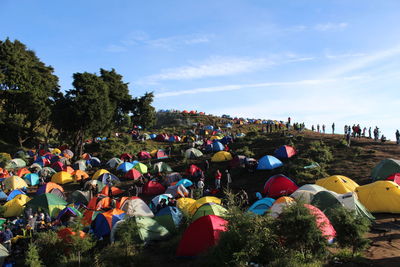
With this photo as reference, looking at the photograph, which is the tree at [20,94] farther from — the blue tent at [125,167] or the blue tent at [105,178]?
the blue tent at [105,178]

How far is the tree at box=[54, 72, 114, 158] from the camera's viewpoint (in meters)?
34.2

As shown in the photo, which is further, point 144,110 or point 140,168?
point 144,110

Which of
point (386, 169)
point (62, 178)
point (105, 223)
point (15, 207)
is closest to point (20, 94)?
point (62, 178)

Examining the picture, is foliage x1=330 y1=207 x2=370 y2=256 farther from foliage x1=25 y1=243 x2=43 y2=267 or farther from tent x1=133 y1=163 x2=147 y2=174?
tent x1=133 y1=163 x2=147 y2=174

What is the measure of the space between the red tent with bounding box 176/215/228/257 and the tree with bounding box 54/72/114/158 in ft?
89.2

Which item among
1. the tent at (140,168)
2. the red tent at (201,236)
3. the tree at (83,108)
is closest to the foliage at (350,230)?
the red tent at (201,236)

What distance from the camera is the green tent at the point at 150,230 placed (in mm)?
12008

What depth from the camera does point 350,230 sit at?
8.78 meters

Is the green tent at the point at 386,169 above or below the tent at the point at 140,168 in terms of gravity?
above

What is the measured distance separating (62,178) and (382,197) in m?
24.2

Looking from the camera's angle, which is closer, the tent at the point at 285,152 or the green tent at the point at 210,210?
the green tent at the point at 210,210

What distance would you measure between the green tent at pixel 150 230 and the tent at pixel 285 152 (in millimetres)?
15397

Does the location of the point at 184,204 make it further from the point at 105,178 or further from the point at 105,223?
the point at 105,178

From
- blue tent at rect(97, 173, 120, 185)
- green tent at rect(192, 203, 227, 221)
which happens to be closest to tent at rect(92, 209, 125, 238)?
green tent at rect(192, 203, 227, 221)
